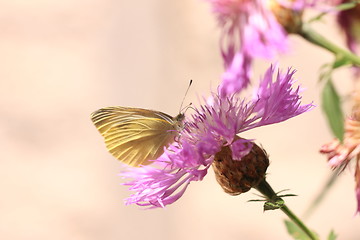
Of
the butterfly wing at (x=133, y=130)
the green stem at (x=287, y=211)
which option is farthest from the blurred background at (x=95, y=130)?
the green stem at (x=287, y=211)

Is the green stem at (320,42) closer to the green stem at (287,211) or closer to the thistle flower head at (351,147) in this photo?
the thistle flower head at (351,147)

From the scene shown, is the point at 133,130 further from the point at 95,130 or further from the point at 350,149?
the point at 95,130

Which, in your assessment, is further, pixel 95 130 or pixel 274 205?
pixel 95 130

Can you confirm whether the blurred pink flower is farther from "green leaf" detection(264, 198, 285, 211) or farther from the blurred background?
the blurred background

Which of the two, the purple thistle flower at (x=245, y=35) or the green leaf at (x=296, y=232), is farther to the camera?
the green leaf at (x=296, y=232)

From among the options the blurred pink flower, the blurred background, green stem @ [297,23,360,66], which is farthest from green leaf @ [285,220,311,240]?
the blurred background

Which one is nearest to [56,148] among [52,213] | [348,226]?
[52,213]

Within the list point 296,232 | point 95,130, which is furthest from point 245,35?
point 95,130
